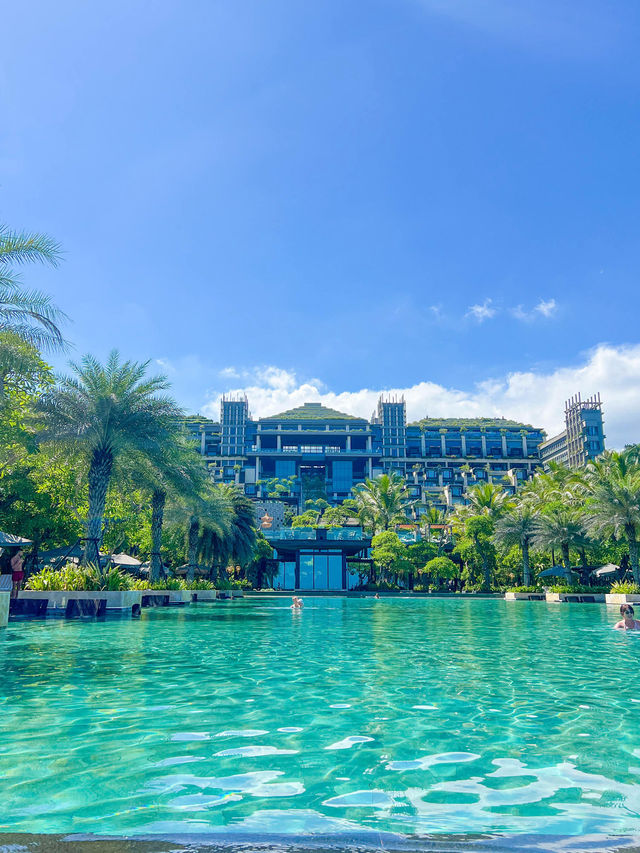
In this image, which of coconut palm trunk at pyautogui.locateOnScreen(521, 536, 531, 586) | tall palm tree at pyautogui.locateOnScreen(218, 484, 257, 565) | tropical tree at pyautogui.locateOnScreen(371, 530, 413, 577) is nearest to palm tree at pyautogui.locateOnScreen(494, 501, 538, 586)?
coconut palm trunk at pyautogui.locateOnScreen(521, 536, 531, 586)

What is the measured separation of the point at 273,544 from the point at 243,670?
158 ft

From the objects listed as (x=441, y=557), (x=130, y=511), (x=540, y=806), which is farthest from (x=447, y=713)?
(x=441, y=557)

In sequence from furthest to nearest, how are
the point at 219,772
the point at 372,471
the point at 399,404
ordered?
the point at 399,404 → the point at 372,471 → the point at 219,772

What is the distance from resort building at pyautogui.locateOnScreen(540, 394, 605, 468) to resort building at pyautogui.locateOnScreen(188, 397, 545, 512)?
960cm

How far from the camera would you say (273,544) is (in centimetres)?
5691

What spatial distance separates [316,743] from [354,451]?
11613 cm

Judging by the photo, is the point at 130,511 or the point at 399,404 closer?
the point at 130,511

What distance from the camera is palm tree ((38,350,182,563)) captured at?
21.3 m

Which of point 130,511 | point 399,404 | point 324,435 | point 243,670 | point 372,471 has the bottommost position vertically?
point 243,670

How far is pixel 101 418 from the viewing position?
71.4 feet

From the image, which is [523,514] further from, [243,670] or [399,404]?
[399,404]

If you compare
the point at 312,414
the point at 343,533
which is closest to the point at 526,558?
the point at 343,533

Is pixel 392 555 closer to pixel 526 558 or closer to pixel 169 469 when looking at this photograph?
pixel 526 558

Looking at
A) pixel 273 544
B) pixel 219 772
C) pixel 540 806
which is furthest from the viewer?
pixel 273 544
